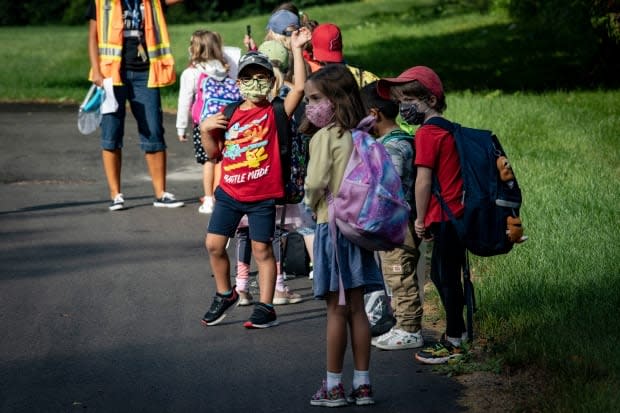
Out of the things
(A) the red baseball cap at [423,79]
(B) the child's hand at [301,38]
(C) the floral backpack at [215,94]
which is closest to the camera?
(A) the red baseball cap at [423,79]

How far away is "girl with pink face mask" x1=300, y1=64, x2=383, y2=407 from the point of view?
5516mm

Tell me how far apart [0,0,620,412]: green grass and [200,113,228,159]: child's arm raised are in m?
1.85

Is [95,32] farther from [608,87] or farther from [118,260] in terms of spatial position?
[608,87]

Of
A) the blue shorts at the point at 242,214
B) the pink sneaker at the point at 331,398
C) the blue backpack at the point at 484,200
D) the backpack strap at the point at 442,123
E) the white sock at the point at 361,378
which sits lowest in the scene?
the pink sneaker at the point at 331,398

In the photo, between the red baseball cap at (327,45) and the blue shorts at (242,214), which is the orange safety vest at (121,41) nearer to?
the red baseball cap at (327,45)

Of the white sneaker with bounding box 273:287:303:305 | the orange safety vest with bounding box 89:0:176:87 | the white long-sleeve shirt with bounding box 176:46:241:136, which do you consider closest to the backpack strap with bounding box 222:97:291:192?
the white sneaker with bounding box 273:287:303:305

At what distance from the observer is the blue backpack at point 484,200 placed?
5.93 m

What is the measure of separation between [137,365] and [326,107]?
1810mm

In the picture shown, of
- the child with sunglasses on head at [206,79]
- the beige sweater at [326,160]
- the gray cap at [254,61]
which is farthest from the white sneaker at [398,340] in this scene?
the child with sunglasses on head at [206,79]

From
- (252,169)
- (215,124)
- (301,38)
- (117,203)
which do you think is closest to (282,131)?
(252,169)

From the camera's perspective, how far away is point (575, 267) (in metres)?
7.47

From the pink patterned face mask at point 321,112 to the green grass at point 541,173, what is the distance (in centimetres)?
160

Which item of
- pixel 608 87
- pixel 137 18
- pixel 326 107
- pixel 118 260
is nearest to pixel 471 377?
pixel 326 107

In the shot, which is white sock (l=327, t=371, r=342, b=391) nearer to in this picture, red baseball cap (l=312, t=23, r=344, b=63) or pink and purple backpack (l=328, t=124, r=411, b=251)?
pink and purple backpack (l=328, t=124, r=411, b=251)
